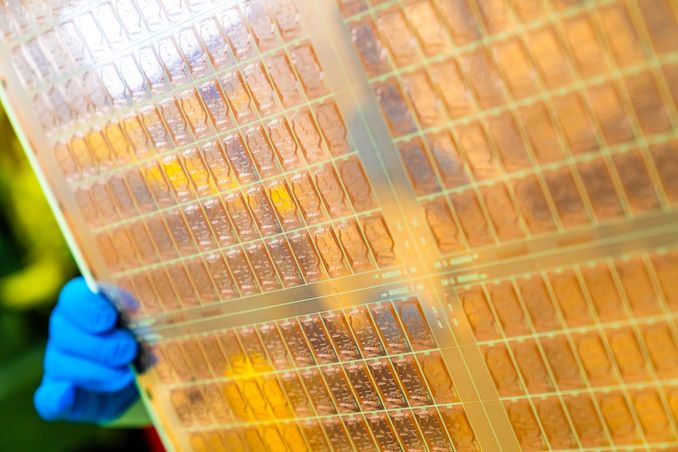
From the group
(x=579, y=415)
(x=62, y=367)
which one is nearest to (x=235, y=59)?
(x=579, y=415)

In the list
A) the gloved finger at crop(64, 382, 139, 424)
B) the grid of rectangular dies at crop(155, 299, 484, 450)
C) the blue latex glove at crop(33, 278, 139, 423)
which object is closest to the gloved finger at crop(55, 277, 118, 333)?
the blue latex glove at crop(33, 278, 139, 423)

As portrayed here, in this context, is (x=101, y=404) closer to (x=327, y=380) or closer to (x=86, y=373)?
(x=86, y=373)

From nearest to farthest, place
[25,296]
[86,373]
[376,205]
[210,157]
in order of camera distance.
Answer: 1. [376,205]
2. [210,157]
3. [86,373]
4. [25,296]

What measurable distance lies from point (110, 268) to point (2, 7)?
1.73ft

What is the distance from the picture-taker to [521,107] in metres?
0.95

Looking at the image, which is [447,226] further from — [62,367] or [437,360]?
[62,367]

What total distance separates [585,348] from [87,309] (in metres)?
0.99

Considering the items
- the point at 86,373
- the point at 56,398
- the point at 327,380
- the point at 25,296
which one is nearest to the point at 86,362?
the point at 86,373

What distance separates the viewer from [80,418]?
1.72m

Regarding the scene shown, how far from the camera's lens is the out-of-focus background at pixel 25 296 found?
265 cm

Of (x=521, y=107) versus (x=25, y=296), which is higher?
(x=521, y=107)

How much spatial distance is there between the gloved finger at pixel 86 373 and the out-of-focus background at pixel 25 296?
3.77 feet

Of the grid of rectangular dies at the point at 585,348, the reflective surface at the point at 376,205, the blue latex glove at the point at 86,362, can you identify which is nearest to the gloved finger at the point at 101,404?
the blue latex glove at the point at 86,362

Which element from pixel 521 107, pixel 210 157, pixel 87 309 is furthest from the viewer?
pixel 87 309
